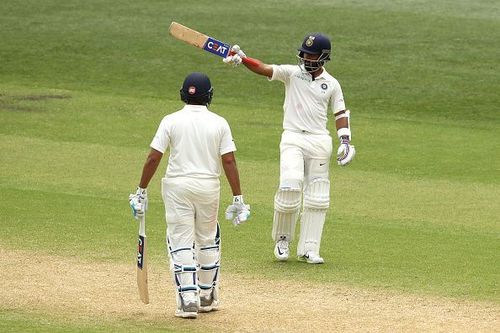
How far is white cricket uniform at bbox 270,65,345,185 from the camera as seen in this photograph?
40.5 feet

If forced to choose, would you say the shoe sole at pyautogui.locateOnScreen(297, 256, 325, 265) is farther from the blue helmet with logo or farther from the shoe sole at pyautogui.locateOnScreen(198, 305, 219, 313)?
the shoe sole at pyautogui.locateOnScreen(198, 305, 219, 313)

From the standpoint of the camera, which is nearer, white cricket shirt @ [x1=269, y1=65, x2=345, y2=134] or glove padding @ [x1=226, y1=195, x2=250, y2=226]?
glove padding @ [x1=226, y1=195, x2=250, y2=226]

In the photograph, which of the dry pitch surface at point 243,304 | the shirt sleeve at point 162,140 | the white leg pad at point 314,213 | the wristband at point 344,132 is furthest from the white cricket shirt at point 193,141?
the wristband at point 344,132

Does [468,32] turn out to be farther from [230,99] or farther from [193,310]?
[193,310]

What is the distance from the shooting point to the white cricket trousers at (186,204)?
9930 millimetres

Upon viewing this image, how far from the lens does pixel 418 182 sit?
56.4 ft

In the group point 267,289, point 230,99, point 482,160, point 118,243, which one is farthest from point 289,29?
point 267,289

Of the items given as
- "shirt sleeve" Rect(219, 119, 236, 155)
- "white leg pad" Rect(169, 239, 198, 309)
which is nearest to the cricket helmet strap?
"shirt sleeve" Rect(219, 119, 236, 155)

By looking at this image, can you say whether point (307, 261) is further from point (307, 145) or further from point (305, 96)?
point (305, 96)

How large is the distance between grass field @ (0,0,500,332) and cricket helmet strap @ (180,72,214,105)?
5.73ft

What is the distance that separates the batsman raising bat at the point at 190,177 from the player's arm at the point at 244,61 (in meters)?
1.84

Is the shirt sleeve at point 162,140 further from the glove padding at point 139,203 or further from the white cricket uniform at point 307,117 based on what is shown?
the white cricket uniform at point 307,117

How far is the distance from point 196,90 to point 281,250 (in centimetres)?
292

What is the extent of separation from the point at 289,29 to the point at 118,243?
1553 cm
